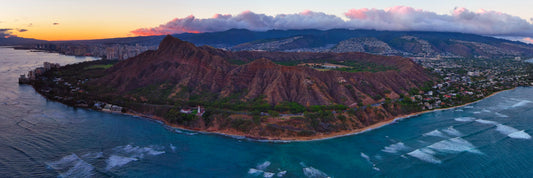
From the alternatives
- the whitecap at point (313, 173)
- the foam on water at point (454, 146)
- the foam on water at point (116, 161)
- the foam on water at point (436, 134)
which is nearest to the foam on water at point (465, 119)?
the foam on water at point (436, 134)

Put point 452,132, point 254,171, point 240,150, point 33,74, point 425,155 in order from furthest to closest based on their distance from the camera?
1. point 33,74
2. point 452,132
3. point 240,150
4. point 425,155
5. point 254,171

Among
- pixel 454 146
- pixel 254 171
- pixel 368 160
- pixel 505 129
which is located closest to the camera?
pixel 254 171

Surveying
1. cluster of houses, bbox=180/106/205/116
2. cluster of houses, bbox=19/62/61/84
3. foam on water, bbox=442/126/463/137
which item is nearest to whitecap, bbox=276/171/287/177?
cluster of houses, bbox=180/106/205/116

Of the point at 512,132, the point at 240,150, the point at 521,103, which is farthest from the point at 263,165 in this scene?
the point at 521,103

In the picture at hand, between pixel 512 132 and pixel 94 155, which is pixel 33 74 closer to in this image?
pixel 94 155

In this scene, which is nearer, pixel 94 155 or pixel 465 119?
pixel 94 155

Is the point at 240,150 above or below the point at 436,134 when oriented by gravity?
below

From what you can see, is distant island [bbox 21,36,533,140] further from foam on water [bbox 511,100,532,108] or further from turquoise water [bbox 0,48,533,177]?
foam on water [bbox 511,100,532,108]
